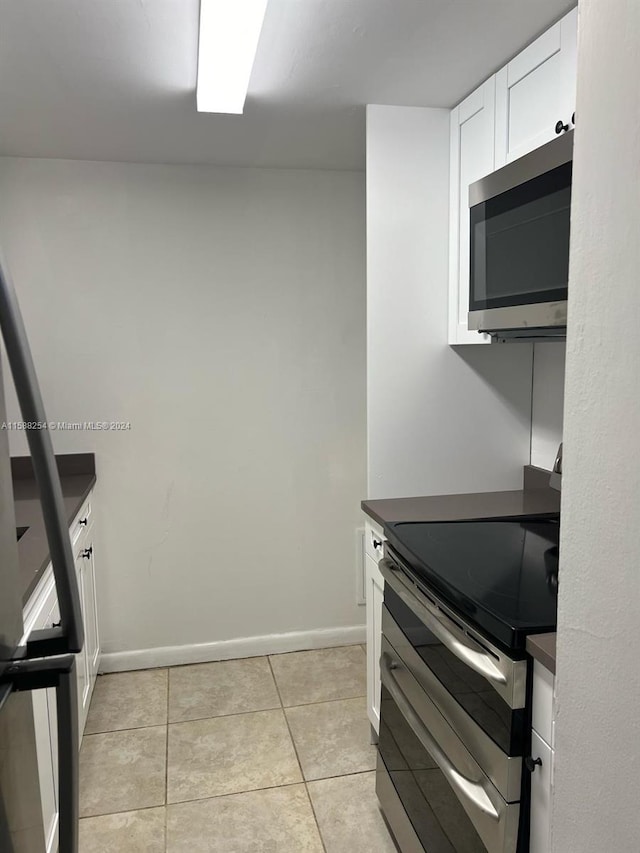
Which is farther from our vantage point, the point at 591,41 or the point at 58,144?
the point at 58,144

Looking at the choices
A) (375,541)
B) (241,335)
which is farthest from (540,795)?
(241,335)

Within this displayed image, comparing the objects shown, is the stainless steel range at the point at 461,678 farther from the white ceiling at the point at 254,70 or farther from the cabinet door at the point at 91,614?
the white ceiling at the point at 254,70

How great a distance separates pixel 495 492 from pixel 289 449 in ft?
3.37

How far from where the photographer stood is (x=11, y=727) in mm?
774

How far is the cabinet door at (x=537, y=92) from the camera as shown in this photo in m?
1.70

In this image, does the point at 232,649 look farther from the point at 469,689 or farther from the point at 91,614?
the point at 469,689

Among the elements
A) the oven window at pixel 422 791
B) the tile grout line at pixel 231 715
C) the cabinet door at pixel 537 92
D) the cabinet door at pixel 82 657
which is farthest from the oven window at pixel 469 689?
the cabinet door at pixel 537 92

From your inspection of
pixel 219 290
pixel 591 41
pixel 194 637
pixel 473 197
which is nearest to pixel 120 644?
pixel 194 637

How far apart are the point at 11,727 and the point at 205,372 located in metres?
2.39

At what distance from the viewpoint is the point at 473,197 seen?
2.13 metres

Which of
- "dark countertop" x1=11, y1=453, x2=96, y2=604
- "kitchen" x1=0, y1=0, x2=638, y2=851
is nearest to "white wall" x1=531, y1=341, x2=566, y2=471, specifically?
"kitchen" x1=0, y1=0, x2=638, y2=851

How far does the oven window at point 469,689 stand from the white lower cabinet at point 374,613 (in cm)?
42

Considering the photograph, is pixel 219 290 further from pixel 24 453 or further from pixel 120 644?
pixel 120 644

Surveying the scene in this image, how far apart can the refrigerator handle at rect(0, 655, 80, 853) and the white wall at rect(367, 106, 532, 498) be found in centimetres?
179
